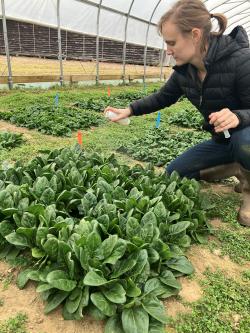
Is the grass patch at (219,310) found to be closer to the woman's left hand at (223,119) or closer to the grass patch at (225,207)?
the grass patch at (225,207)

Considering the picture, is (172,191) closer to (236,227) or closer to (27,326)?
(236,227)

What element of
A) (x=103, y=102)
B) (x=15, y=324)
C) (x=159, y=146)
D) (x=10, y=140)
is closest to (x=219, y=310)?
(x=15, y=324)

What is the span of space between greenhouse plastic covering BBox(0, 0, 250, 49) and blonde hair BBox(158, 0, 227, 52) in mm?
6769

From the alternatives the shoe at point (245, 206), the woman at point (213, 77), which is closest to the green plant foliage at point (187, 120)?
the woman at point (213, 77)

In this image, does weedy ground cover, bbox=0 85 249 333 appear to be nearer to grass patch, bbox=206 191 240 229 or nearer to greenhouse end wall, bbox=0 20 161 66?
grass patch, bbox=206 191 240 229

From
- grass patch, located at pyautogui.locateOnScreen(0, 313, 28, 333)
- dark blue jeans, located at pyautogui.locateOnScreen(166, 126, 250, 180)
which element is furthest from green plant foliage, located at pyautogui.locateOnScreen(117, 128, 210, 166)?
grass patch, located at pyautogui.locateOnScreen(0, 313, 28, 333)

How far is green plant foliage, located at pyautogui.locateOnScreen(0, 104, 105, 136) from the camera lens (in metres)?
6.68

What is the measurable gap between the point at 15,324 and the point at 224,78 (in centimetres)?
247

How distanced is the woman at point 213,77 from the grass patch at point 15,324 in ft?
6.08

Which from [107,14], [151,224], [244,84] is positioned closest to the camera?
[151,224]

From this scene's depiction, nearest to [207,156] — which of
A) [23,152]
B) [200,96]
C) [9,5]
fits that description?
[200,96]

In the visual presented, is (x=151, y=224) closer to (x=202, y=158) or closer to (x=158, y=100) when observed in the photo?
(x=202, y=158)

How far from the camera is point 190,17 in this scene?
2873mm

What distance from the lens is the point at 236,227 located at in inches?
135
